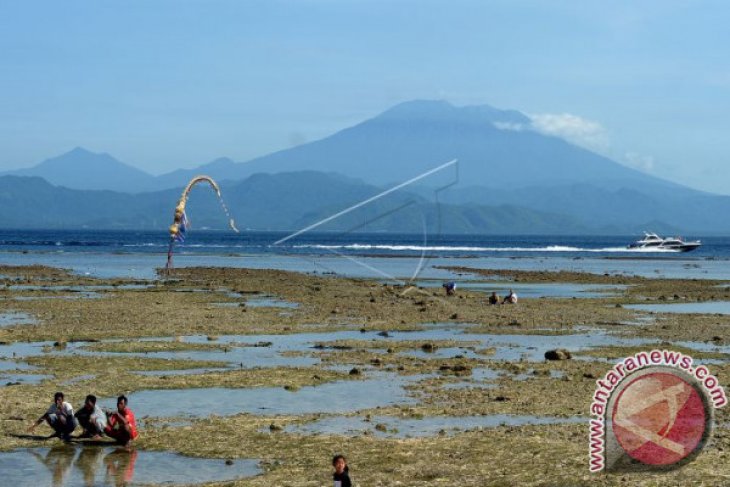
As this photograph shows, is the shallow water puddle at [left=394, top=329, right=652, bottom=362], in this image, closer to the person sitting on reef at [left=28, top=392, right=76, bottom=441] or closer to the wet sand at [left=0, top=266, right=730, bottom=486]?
the wet sand at [left=0, top=266, right=730, bottom=486]

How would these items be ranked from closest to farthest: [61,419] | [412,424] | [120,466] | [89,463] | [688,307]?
[120,466]
[89,463]
[61,419]
[412,424]
[688,307]

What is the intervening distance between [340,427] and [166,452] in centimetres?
422

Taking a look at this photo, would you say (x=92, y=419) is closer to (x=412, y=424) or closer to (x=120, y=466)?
(x=120, y=466)

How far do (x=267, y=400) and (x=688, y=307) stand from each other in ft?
132

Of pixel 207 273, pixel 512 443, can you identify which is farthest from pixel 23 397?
pixel 207 273

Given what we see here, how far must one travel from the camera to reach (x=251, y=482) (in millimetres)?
19406

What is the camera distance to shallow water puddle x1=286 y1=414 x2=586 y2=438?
2355 centimetres

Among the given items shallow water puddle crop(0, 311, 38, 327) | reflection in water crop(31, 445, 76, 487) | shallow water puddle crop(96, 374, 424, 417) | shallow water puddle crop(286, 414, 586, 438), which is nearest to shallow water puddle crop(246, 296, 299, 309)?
shallow water puddle crop(0, 311, 38, 327)

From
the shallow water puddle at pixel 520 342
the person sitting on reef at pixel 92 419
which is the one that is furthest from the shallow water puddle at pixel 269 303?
the person sitting on reef at pixel 92 419

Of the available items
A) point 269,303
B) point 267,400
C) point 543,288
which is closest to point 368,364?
point 267,400

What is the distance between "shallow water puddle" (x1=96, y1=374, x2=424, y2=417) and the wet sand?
1.14ft

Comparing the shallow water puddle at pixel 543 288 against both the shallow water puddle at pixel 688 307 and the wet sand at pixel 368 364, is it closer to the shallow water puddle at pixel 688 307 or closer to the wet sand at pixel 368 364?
the wet sand at pixel 368 364

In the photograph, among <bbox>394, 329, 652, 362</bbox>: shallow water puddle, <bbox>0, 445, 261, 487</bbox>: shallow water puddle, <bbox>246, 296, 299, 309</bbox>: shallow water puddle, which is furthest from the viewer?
<bbox>246, 296, 299, 309</bbox>: shallow water puddle

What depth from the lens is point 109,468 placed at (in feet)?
67.6
